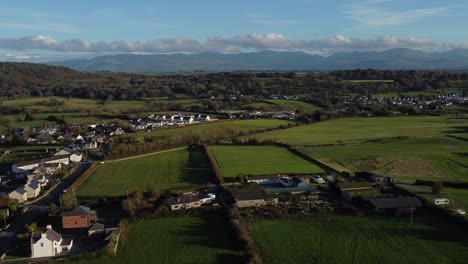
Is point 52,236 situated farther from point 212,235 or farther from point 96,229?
point 212,235

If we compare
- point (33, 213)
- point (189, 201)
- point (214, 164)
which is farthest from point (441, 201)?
point (33, 213)

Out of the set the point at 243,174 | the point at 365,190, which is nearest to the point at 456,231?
the point at 365,190

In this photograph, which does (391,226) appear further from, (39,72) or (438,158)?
(39,72)

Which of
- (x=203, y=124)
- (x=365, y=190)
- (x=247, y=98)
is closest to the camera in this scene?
(x=365, y=190)

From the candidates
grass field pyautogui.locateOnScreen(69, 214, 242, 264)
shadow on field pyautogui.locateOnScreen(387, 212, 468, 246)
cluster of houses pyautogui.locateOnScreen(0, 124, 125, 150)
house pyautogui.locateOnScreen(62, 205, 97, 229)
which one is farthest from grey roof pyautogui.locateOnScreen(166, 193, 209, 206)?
cluster of houses pyautogui.locateOnScreen(0, 124, 125, 150)

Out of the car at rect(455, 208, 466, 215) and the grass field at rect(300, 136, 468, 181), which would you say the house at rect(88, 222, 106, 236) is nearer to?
the car at rect(455, 208, 466, 215)

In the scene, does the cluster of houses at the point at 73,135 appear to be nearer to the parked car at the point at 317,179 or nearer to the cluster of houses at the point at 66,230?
the cluster of houses at the point at 66,230
